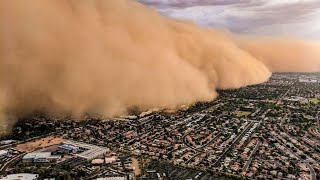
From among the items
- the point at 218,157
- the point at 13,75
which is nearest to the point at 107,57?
the point at 13,75

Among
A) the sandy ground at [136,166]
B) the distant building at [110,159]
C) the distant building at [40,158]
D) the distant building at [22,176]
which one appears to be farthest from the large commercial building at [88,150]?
the distant building at [22,176]

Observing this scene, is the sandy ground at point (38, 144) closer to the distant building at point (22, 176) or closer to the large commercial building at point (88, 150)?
the large commercial building at point (88, 150)

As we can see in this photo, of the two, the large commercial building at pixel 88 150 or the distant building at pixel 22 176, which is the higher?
the large commercial building at pixel 88 150

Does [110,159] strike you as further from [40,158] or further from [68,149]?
[40,158]

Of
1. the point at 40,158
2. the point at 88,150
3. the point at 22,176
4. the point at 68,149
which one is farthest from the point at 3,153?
the point at 88,150

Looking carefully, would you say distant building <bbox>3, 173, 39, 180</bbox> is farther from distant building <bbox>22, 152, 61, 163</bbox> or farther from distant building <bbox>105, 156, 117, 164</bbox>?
distant building <bbox>105, 156, 117, 164</bbox>

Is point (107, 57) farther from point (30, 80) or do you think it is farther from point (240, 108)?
point (240, 108)
